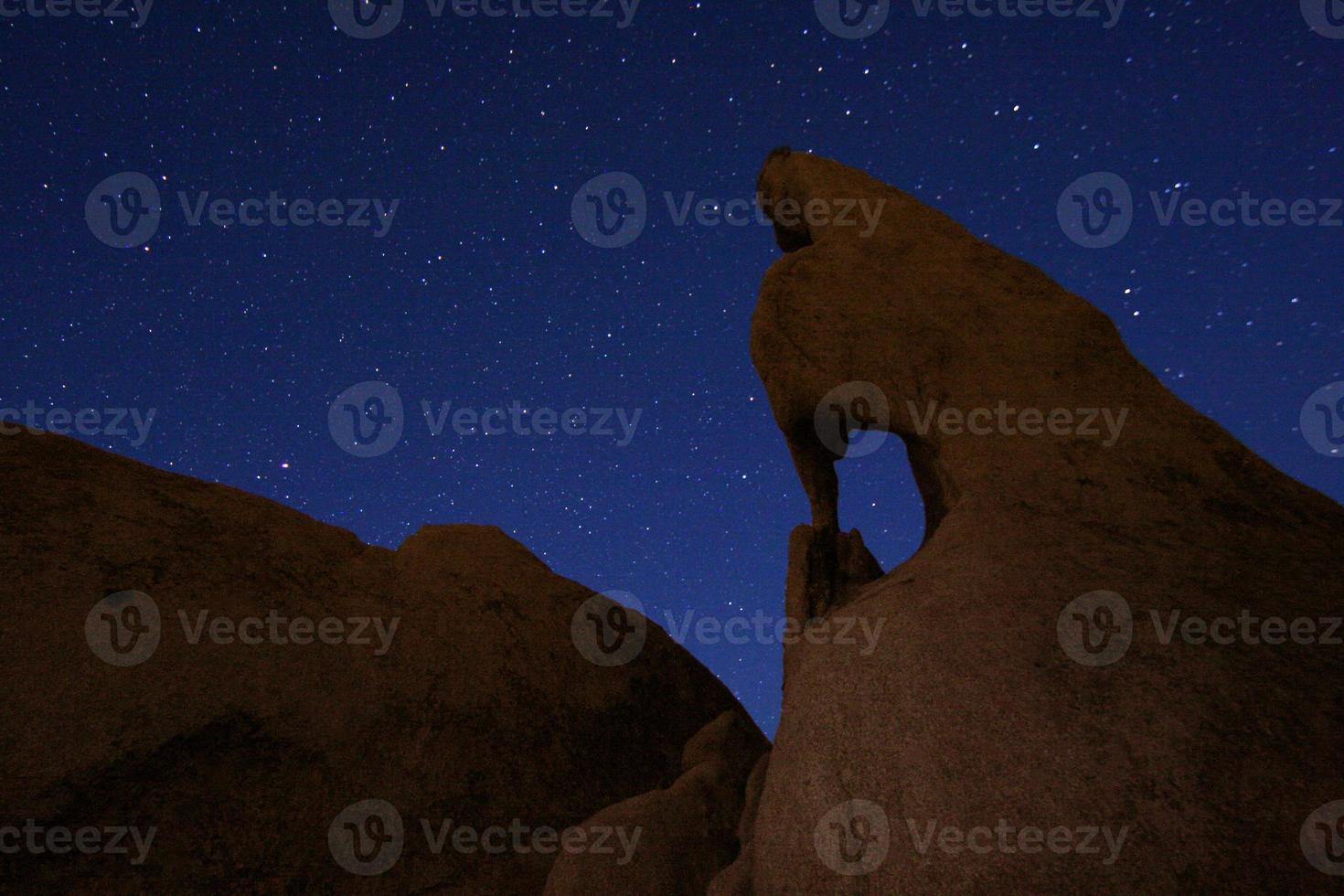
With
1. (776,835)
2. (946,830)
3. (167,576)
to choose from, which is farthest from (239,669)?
(946,830)

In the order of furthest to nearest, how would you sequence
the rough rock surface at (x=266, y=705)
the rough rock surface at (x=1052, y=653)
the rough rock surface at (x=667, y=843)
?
the rough rock surface at (x=667, y=843) < the rough rock surface at (x=266, y=705) < the rough rock surface at (x=1052, y=653)

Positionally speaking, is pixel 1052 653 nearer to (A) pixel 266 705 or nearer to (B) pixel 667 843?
(B) pixel 667 843

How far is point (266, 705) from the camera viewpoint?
632 centimetres

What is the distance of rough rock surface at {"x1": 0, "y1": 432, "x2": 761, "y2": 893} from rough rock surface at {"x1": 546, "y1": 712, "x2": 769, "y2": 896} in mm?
1157

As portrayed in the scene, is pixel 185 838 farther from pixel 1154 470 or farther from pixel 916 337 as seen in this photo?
pixel 1154 470

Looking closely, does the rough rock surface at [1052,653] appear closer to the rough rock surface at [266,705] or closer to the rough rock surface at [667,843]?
the rough rock surface at [667,843]

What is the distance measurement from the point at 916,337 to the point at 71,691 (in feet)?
24.9

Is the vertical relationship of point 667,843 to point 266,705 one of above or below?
below

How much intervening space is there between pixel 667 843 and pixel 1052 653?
3254 millimetres

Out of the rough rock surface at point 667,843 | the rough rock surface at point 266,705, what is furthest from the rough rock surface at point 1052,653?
the rough rock surface at point 266,705

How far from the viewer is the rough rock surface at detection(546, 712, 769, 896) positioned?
5.79 metres

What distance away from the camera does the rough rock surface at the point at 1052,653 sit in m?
4.07

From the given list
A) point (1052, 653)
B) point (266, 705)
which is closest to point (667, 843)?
point (1052, 653)

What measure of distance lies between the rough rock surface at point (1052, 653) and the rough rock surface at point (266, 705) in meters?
2.85
